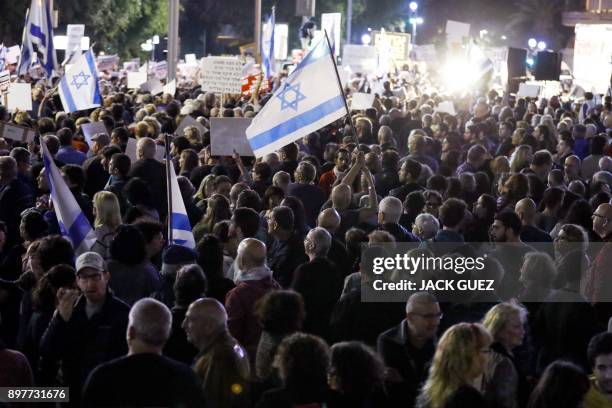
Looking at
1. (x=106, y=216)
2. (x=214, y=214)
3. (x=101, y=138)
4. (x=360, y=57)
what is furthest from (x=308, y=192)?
(x=360, y=57)

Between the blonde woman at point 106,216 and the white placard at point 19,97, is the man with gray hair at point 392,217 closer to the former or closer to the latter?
the blonde woman at point 106,216

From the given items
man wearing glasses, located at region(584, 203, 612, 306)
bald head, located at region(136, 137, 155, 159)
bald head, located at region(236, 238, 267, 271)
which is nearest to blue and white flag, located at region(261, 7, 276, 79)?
bald head, located at region(136, 137, 155, 159)

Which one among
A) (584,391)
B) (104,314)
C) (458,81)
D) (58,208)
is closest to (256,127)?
(58,208)

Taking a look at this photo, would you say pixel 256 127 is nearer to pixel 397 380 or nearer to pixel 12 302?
pixel 12 302

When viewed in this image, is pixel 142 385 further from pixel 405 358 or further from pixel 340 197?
pixel 340 197

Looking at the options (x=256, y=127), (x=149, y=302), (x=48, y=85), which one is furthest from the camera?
(x=48, y=85)

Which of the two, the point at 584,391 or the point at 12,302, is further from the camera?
the point at 12,302

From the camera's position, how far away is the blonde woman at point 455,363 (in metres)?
5.62

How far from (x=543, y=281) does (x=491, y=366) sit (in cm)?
163

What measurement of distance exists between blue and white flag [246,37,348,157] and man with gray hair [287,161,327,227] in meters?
0.64

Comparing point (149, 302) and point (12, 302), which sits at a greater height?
point (149, 302)

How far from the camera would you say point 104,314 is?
6930mm

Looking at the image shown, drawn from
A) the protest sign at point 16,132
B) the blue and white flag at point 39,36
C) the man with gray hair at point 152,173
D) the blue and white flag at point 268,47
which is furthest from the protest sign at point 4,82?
the blue and white flag at point 268,47

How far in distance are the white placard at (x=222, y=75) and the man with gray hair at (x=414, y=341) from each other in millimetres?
13393
